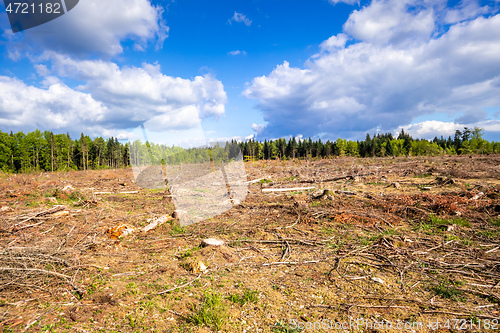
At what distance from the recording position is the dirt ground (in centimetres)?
341

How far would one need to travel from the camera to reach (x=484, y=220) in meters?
7.32

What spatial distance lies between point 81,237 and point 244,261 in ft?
17.1

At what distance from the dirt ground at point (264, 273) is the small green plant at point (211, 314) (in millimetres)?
18

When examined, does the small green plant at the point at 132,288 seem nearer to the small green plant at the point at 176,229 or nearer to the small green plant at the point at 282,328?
the small green plant at the point at 282,328

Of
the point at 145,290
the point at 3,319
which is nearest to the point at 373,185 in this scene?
the point at 145,290

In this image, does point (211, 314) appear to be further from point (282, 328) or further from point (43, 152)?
point (43, 152)

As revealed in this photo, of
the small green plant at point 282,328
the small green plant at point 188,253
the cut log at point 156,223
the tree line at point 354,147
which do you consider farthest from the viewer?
the tree line at point 354,147

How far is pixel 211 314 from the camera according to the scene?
3.38 meters

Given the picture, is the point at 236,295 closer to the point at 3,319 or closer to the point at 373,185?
the point at 3,319

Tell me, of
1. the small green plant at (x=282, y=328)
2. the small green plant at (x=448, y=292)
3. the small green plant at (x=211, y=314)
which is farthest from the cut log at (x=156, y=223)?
the small green plant at (x=448, y=292)

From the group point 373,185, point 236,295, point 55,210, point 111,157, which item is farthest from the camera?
point 111,157

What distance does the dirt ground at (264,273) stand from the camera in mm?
3406

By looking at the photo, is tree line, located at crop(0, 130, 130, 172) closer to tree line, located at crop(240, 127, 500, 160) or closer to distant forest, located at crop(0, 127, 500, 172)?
distant forest, located at crop(0, 127, 500, 172)

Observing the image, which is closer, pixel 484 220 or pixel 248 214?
pixel 484 220
